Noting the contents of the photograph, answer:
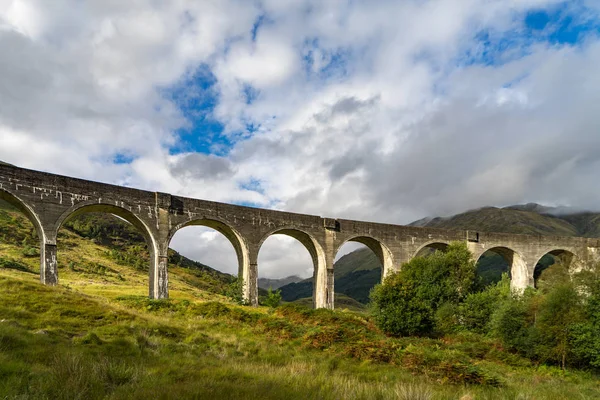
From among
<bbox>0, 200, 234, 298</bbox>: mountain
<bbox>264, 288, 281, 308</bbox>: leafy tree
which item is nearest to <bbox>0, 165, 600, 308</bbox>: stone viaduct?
<bbox>264, 288, 281, 308</bbox>: leafy tree

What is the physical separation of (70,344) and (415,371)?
9966mm

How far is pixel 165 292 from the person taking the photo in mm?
23219

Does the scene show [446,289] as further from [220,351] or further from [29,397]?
[29,397]

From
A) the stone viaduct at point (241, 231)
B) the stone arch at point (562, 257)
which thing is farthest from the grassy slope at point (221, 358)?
the stone arch at point (562, 257)

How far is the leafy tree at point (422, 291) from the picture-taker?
909 inches

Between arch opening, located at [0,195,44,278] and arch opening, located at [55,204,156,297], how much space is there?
6.64ft

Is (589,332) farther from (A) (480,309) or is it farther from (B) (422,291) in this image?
(B) (422,291)

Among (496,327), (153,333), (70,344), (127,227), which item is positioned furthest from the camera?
(127,227)

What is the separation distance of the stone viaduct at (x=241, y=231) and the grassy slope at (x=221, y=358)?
3548 millimetres

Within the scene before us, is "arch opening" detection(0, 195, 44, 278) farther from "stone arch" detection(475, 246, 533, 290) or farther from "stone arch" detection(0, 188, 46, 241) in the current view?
"stone arch" detection(475, 246, 533, 290)

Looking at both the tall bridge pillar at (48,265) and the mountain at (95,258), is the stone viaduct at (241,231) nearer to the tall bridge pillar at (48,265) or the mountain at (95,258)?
the tall bridge pillar at (48,265)

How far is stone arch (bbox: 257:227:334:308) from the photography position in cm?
2964

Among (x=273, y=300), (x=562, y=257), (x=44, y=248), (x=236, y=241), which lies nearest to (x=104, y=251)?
(x=236, y=241)

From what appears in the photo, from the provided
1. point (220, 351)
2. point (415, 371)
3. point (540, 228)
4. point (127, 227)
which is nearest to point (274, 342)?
point (220, 351)
